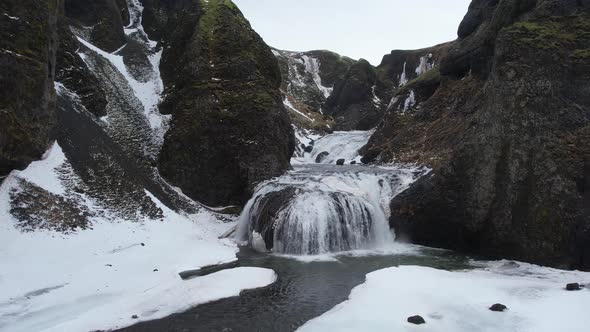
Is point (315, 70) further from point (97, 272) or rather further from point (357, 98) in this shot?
point (97, 272)

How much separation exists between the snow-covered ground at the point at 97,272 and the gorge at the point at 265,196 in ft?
0.26

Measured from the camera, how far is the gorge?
37.3 ft

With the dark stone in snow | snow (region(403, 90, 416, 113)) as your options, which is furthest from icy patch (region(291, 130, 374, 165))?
the dark stone in snow

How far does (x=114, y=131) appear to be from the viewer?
28266 millimetres

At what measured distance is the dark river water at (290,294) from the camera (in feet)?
33.9

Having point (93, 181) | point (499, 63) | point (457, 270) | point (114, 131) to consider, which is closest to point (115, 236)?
point (93, 181)

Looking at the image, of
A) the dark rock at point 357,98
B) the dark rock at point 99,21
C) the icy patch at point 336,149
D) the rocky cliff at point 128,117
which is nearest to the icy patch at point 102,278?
the rocky cliff at point 128,117

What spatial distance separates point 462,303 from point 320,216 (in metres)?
10.6

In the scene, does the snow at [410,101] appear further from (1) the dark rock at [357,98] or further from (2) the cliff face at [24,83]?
(2) the cliff face at [24,83]

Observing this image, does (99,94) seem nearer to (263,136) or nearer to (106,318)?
(263,136)

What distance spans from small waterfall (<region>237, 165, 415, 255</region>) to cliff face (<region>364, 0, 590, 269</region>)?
148 cm

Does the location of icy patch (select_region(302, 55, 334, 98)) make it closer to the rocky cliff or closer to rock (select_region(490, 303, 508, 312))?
the rocky cliff

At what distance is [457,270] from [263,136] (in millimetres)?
17108

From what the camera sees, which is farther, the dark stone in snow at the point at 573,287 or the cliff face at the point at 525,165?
the cliff face at the point at 525,165
